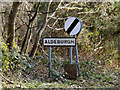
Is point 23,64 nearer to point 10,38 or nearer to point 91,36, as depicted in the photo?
point 10,38

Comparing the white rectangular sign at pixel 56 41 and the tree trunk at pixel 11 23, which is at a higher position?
the tree trunk at pixel 11 23

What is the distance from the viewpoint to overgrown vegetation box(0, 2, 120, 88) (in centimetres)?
854

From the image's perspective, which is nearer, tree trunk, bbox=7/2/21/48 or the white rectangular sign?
the white rectangular sign

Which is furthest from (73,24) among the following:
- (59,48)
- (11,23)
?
(59,48)

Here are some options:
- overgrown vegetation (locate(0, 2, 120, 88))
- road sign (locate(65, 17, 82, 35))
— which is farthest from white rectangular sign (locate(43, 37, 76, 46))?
overgrown vegetation (locate(0, 2, 120, 88))

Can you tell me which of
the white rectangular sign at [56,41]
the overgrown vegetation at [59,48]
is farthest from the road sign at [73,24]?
the overgrown vegetation at [59,48]

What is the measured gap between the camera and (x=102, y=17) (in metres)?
14.6

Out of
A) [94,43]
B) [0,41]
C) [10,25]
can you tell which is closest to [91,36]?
[94,43]

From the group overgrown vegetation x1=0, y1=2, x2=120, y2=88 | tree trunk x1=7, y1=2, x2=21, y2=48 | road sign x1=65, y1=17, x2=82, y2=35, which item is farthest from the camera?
tree trunk x1=7, y1=2, x2=21, y2=48

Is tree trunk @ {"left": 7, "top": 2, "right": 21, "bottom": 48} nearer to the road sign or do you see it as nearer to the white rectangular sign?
the white rectangular sign

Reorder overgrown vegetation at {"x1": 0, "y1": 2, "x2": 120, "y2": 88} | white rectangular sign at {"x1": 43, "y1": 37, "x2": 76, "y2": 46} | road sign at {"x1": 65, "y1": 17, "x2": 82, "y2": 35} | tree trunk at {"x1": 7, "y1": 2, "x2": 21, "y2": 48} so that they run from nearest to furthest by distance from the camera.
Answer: overgrown vegetation at {"x1": 0, "y1": 2, "x2": 120, "y2": 88}
white rectangular sign at {"x1": 43, "y1": 37, "x2": 76, "y2": 46}
road sign at {"x1": 65, "y1": 17, "x2": 82, "y2": 35}
tree trunk at {"x1": 7, "y1": 2, "x2": 21, "y2": 48}

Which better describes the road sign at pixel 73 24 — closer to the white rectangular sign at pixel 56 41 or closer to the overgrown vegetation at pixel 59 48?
the white rectangular sign at pixel 56 41

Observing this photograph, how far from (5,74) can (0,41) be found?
116 cm

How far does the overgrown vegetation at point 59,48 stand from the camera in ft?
28.0
